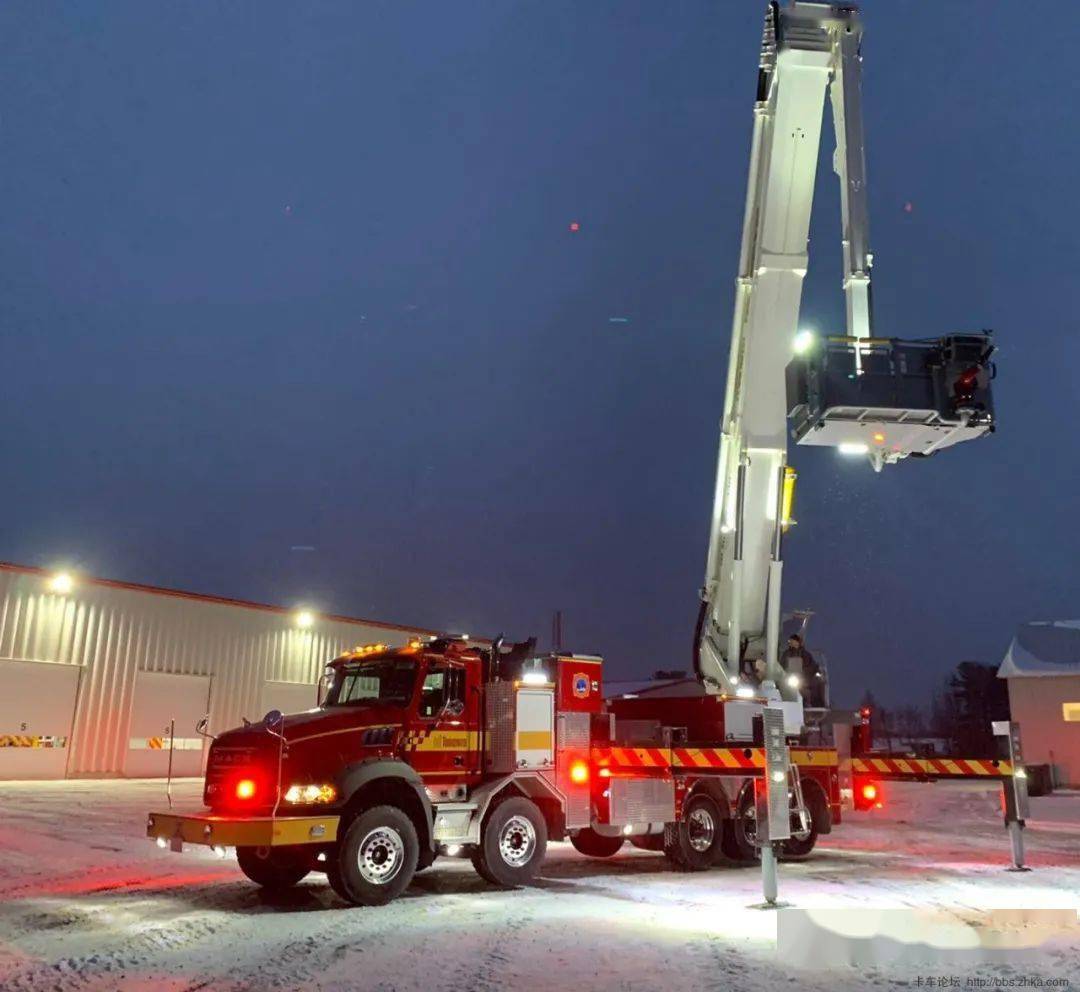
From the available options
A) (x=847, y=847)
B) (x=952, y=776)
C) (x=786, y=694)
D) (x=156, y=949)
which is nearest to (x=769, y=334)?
(x=786, y=694)

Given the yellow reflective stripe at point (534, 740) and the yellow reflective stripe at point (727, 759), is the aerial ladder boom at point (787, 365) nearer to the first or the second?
the yellow reflective stripe at point (727, 759)

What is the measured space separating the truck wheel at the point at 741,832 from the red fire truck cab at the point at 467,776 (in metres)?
0.02

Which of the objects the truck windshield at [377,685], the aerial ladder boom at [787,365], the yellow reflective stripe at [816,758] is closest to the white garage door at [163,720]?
the truck windshield at [377,685]

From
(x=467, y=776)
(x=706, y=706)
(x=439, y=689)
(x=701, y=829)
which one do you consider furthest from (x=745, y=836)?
(x=439, y=689)

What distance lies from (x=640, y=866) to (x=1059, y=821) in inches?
475

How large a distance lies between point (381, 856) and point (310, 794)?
92 centimetres

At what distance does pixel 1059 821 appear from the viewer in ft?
66.3

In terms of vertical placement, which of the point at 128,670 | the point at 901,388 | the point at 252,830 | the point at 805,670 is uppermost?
the point at 901,388

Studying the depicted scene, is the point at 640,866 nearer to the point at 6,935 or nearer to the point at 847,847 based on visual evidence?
the point at 847,847

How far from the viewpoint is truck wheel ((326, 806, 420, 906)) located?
367 inches

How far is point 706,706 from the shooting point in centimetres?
1306

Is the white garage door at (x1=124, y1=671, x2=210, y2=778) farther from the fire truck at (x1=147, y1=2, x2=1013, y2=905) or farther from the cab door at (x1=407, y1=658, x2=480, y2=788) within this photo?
the cab door at (x1=407, y1=658, x2=480, y2=788)

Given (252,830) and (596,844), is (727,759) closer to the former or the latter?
(596,844)

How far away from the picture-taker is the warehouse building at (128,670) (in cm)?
2434
